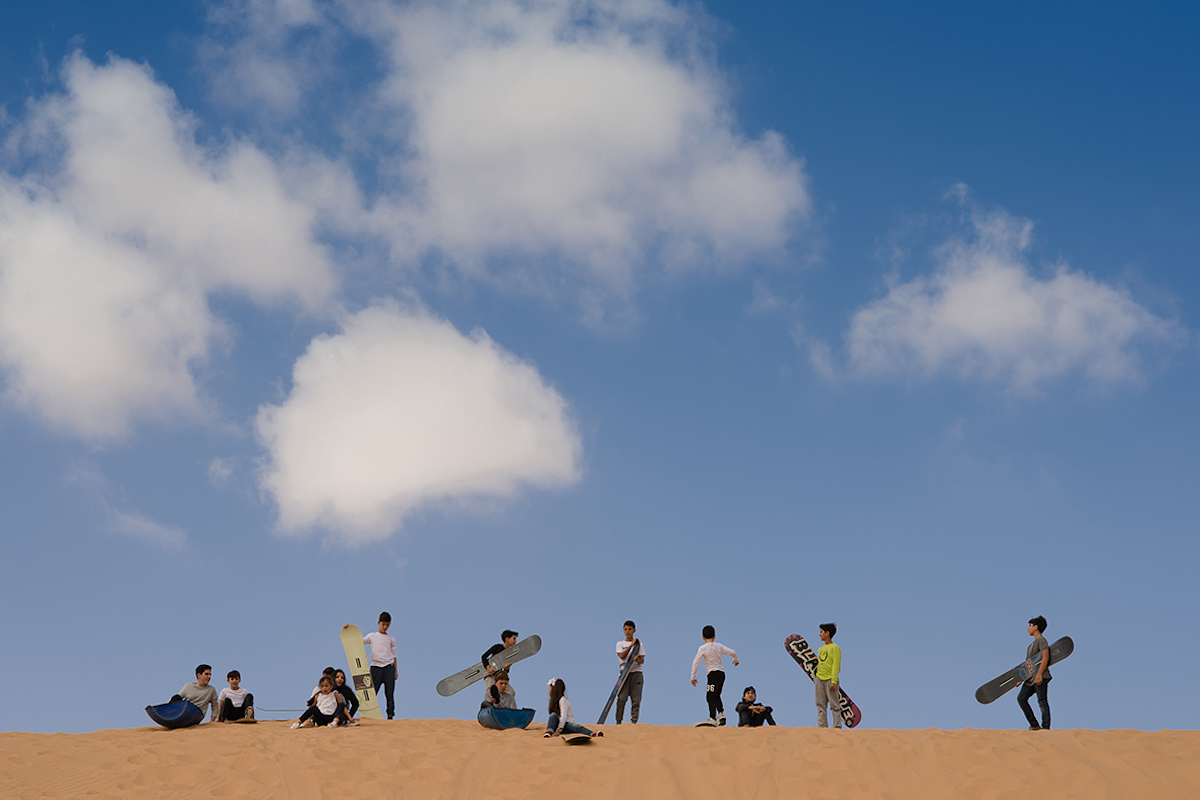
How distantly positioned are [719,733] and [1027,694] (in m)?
5.02

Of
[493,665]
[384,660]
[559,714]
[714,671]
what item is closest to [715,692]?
[714,671]

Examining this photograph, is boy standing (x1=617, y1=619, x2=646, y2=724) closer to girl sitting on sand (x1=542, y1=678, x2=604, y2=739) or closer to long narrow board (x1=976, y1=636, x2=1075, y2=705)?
girl sitting on sand (x1=542, y1=678, x2=604, y2=739)

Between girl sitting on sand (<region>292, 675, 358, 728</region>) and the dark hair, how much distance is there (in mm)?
4011

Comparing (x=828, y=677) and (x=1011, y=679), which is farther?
(x=1011, y=679)

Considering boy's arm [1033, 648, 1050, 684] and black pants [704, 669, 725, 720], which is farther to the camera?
black pants [704, 669, 725, 720]

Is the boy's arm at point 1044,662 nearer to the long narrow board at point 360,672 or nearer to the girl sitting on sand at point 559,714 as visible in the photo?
the girl sitting on sand at point 559,714

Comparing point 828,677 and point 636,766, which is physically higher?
point 828,677

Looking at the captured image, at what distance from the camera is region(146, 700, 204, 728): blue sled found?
615 inches

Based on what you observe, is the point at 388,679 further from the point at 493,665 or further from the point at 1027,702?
the point at 1027,702

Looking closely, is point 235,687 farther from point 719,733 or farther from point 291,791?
point 719,733

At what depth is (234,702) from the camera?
16406 mm

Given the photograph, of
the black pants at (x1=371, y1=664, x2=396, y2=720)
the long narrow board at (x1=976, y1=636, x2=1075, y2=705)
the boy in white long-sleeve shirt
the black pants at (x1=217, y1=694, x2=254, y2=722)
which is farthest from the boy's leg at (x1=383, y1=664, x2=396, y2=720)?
the long narrow board at (x1=976, y1=636, x2=1075, y2=705)

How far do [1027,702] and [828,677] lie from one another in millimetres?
3148

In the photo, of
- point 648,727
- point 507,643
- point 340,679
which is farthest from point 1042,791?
point 340,679
